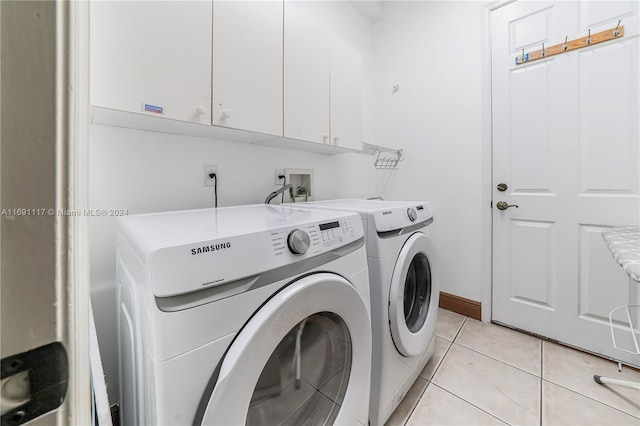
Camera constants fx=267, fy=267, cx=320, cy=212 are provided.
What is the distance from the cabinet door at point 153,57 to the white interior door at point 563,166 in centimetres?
191

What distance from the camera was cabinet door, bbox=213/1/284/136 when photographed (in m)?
1.05

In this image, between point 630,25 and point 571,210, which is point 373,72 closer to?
point 630,25

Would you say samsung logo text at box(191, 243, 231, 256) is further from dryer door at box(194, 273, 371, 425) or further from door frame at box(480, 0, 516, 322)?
door frame at box(480, 0, 516, 322)

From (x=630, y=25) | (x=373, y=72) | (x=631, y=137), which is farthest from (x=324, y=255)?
(x=373, y=72)

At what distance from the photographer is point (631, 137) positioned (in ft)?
4.75

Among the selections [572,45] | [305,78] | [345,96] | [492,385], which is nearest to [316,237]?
[305,78]

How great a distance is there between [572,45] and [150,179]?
96.1 inches

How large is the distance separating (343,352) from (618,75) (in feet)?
6.80

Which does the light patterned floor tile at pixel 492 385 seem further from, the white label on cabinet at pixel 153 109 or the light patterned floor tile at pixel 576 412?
the white label on cabinet at pixel 153 109

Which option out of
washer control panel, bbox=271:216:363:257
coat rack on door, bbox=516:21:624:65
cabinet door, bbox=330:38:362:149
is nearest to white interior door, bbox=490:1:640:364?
coat rack on door, bbox=516:21:624:65

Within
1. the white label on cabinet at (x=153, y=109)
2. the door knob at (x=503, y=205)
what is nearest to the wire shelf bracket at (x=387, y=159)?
the door knob at (x=503, y=205)

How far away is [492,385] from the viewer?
4.45 feet

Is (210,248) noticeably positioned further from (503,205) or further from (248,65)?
(503,205)

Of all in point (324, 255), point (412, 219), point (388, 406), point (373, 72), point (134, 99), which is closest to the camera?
point (324, 255)
